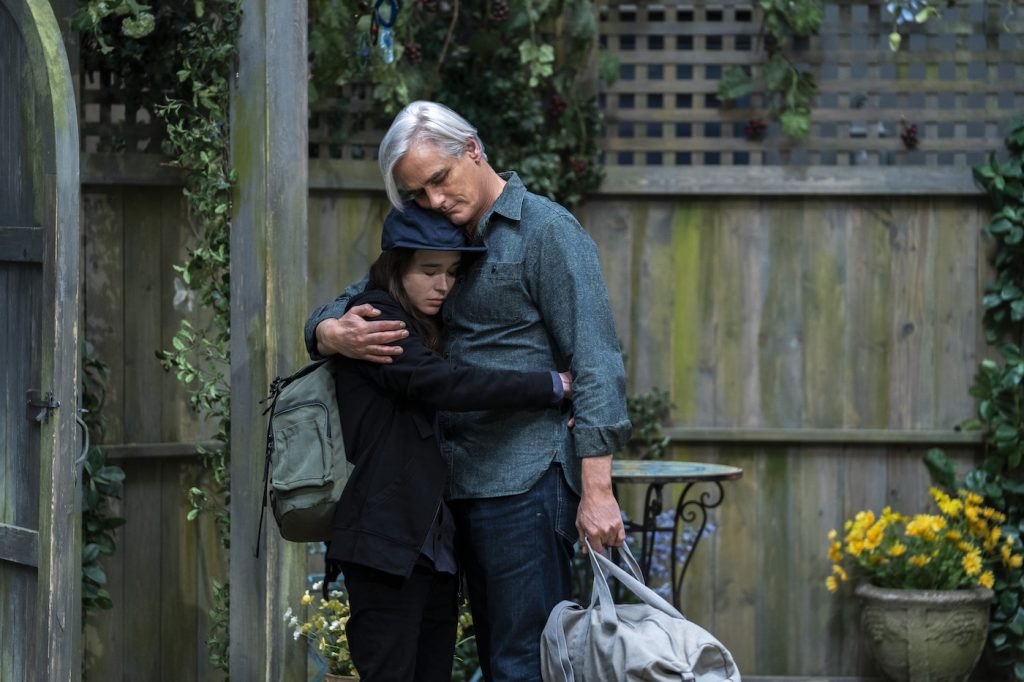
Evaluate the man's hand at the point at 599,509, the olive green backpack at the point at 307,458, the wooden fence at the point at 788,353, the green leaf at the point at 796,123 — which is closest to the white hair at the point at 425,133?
the olive green backpack at the point at 307,458

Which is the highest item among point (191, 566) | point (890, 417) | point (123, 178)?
point (123, 178)

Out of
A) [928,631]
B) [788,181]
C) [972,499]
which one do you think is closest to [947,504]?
[972,499]

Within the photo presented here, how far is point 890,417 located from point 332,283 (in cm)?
202

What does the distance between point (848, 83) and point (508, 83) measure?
1209mm

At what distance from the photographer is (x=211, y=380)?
12.5 ft

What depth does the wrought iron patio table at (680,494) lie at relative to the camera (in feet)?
13.6

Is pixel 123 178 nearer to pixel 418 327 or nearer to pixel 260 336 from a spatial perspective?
pixel 260 336

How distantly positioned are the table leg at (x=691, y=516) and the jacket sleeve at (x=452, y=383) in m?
1.72

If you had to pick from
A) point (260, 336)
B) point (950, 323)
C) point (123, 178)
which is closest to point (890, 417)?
point (950, 323)

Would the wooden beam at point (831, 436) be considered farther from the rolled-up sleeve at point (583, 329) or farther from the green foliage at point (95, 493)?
the rolled-up sleeve at point (583, 329)

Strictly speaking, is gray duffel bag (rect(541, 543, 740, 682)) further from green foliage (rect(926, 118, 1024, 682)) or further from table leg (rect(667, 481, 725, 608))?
green foliage (rect(926, 118, 1024, 682))

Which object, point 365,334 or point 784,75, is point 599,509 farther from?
point 784,75

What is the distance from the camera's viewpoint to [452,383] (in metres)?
2.58

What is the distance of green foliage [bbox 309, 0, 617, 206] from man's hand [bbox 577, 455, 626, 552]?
219 cm
